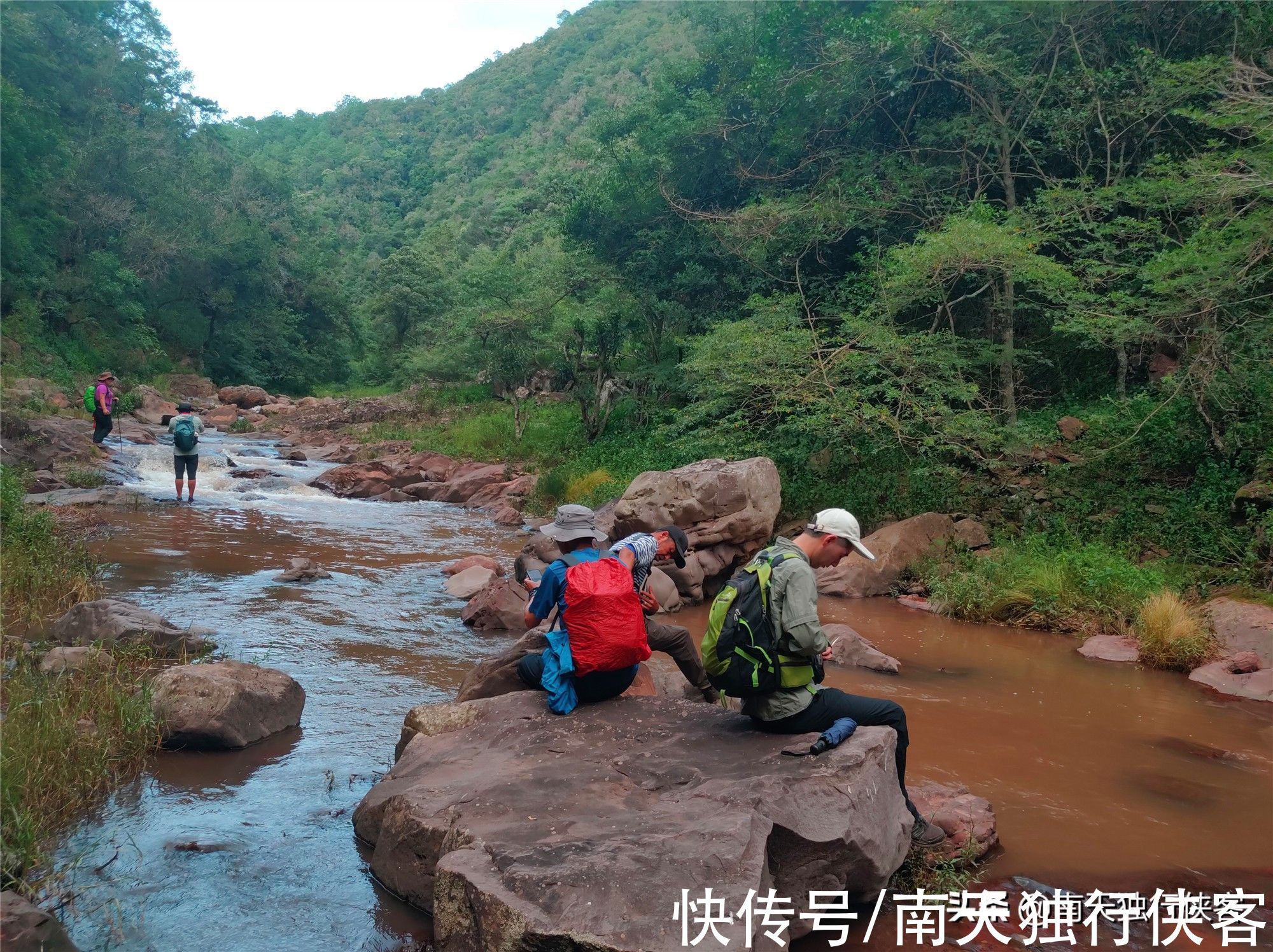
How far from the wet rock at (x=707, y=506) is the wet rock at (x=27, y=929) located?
8361 millimetres

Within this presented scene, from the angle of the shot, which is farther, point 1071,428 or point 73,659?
point 1071,428

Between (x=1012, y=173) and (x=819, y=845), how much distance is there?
15.9m

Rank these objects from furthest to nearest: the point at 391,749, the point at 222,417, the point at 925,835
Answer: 1. the point at 222,417
2. the point at 391,749
3. the point at 925,835

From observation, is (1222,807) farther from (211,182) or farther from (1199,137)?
(211,182)

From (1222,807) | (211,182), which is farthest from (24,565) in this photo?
(211,182)

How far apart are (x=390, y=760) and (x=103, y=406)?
610 inches

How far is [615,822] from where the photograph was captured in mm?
3873

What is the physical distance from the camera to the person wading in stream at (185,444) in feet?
51.6

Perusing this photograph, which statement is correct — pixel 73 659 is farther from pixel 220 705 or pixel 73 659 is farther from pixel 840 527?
pixel 840 527

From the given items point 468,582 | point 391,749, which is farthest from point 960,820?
point 468,582

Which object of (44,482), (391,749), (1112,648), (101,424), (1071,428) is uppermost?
(1071,428)

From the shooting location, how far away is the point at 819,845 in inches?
154

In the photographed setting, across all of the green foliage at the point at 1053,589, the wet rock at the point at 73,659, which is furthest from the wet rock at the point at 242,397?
the wet rock at the point at 73,659

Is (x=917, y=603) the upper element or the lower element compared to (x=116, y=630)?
lower
